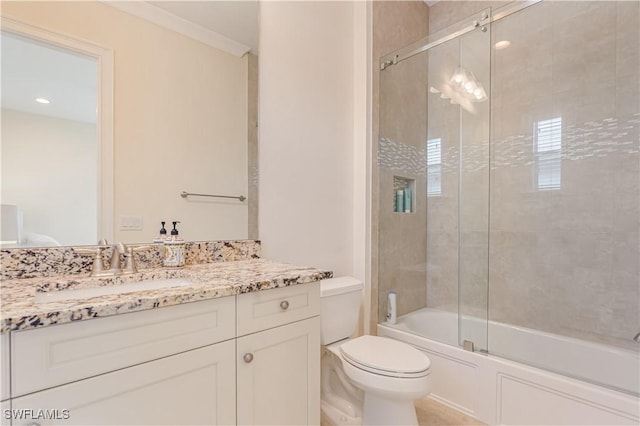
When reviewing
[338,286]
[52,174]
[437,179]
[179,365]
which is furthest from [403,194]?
[52,174]

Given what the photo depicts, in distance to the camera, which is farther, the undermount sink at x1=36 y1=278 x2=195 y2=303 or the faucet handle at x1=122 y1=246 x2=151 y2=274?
the faucet handle at x1=122 y1=246 x2=151 y2=274

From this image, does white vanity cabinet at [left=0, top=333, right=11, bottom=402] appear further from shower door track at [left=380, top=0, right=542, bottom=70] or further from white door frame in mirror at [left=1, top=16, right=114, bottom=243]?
shower door track at [left=380, top=0, right=542, bottom=70]

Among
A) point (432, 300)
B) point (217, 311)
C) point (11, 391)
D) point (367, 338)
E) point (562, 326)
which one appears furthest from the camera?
point (432, 300)

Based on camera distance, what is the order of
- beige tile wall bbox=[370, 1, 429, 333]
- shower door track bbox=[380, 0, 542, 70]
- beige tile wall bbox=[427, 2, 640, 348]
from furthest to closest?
1. beige tile wall bbox=[370, 1, 429, 333]
2. shower door track bbox=[380, 0, 542, 70]
3. beige tile wall bbox=[427, 2, 640, 348]

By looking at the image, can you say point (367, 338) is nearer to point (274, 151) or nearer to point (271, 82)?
point (274, 151)

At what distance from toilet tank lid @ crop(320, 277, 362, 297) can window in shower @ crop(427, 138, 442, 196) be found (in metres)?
1.18

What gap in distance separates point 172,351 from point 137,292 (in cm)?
19

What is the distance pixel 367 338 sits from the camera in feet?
5.43

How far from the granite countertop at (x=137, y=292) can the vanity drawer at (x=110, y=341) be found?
30 millimetres

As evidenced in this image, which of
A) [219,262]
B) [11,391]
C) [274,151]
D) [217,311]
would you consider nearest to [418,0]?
[274,151]

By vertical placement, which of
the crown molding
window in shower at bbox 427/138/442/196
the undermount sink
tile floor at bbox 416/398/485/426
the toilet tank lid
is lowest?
tile floor at bbox 416/398/485/426

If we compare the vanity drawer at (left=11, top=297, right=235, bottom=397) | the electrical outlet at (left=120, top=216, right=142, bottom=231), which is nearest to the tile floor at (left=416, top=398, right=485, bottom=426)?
the vanity drawer at (left=11, top=297, right=235, bottom=397)

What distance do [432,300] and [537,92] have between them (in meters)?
1.68

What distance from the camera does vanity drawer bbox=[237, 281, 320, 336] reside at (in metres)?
1.01
